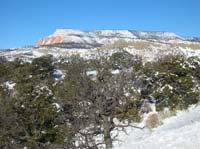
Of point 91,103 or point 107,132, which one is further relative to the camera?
point 91,103

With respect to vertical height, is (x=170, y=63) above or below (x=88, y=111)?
above

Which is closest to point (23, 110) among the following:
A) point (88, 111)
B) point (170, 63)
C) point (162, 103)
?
point (88, 111)

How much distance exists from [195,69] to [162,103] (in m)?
5.93

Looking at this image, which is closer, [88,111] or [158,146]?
[158,146]

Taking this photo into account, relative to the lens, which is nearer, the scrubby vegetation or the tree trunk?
the tree trunk

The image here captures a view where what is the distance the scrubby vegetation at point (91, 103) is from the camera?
29484mm

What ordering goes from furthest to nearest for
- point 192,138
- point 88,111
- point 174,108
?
point 174,108, point 88,111, point 192,138

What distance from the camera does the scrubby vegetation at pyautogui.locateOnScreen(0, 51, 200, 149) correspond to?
2948 centimetres

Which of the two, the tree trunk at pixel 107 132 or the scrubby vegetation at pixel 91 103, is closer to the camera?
the tree trunk at pixel 107 132

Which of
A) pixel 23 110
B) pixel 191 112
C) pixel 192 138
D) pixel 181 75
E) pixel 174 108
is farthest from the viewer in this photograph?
pixel 181 75

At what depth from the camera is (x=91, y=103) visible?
30.4 m

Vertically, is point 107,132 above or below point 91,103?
below

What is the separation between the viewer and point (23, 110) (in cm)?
3256

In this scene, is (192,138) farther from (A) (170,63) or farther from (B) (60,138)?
(A) (170,63)
